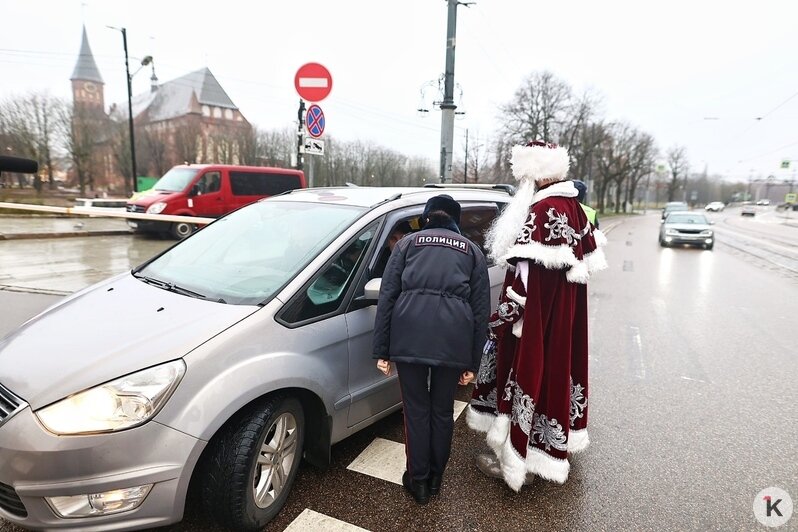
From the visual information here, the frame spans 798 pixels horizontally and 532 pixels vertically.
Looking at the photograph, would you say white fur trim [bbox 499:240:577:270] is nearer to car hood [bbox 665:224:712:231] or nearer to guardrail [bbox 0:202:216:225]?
guardrail [bbox 0:202:216:225]

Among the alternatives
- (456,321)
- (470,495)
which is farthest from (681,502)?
(456,321)

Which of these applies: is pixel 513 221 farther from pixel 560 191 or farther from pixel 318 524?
pixel 318 524

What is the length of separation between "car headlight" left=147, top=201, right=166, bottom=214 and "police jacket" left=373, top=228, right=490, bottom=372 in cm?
1329

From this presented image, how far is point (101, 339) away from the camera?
7.33ft

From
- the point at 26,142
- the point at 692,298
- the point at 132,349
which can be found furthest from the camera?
the point at 26,142

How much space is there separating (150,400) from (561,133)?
40.4 meters

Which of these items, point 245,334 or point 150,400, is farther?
point 245,334

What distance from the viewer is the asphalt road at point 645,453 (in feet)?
8.37

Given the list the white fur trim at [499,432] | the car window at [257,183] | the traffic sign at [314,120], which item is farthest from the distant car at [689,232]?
the white fur trim at [499,432]

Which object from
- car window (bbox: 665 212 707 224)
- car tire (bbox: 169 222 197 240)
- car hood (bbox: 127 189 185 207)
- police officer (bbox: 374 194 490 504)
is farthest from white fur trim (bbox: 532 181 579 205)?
car window (bbox: 665 212 707 224)

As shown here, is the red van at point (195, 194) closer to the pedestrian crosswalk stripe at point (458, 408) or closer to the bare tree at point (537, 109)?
the pedestrian crosswalk stripe at point (458, 408)

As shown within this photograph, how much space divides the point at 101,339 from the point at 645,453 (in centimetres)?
338

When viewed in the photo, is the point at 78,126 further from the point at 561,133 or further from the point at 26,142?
the point at 561,133

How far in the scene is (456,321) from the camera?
7.93ft
